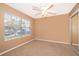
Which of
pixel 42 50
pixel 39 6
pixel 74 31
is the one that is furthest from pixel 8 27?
pixel 74 31

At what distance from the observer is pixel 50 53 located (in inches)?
122

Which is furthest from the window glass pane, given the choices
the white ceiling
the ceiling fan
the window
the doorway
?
the doorway

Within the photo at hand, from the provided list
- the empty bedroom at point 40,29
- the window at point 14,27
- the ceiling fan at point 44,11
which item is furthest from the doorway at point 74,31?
the window at point 14,27

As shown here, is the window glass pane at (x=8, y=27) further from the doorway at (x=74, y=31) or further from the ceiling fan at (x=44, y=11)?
the doorway at (x=74, y=31)

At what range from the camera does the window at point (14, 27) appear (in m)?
3.13

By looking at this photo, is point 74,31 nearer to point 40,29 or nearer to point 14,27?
point 40,29

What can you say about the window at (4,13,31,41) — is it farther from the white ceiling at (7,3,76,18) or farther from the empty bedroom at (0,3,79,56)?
the white ceiling at (7,3,76,18)

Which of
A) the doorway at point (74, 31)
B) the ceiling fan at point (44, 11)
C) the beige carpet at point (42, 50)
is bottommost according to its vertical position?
the beige carpet at point (42, 50)

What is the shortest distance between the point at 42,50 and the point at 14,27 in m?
1.03

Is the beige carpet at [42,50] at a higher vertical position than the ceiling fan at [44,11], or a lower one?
lower

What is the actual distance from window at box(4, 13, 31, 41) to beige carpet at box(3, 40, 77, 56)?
389 millimetres

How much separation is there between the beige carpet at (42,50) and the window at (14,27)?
389 millimetres

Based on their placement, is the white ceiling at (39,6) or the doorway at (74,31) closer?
the white ceiling at (39,6)

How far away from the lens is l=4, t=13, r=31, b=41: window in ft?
10.3
